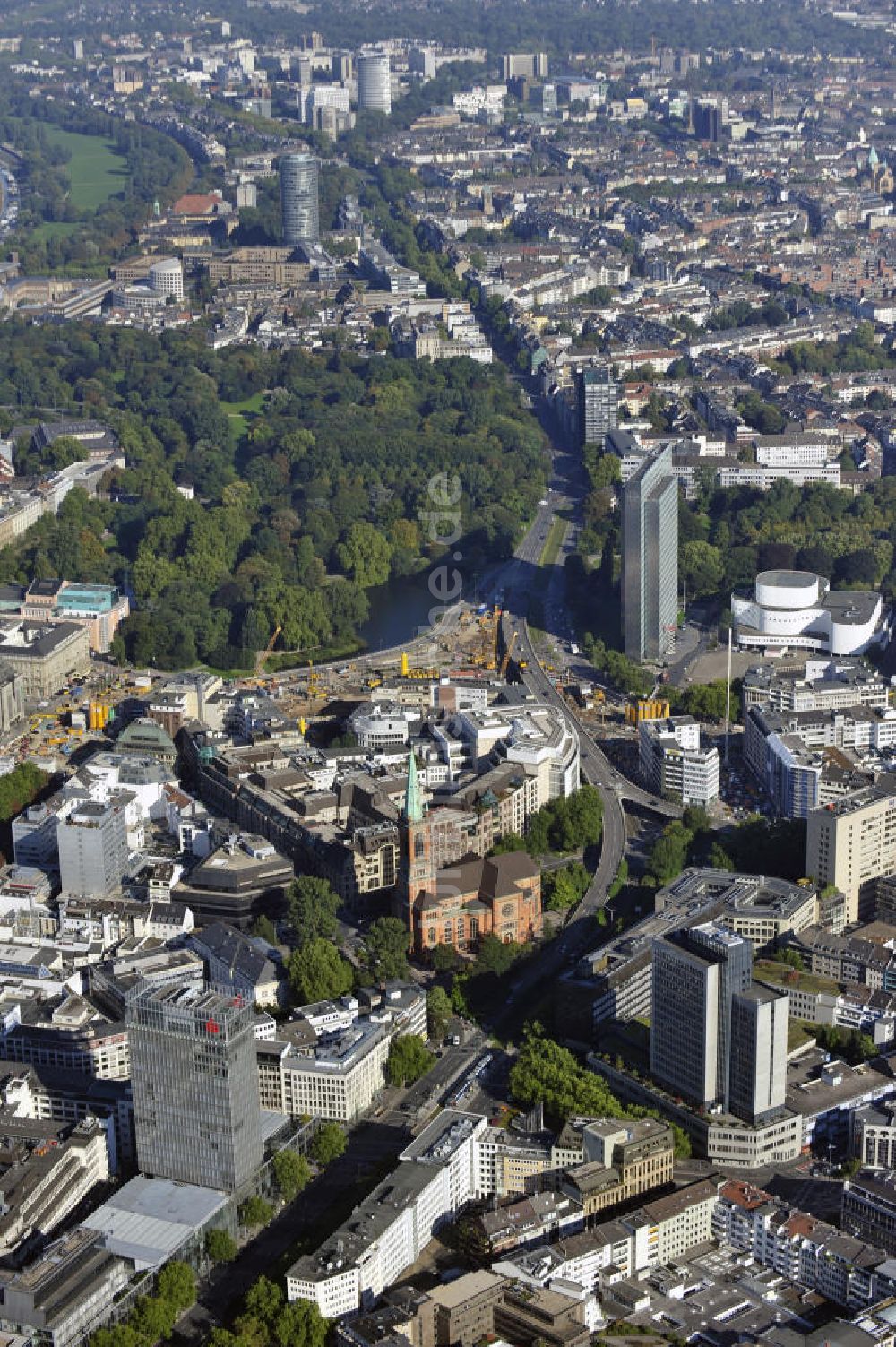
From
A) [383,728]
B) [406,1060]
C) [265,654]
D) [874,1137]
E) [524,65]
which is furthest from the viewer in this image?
[524,65]

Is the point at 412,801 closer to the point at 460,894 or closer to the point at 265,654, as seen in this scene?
the point at 460,894

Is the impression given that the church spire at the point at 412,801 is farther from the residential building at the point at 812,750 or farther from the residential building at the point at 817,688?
the residential building at the point at 817,688

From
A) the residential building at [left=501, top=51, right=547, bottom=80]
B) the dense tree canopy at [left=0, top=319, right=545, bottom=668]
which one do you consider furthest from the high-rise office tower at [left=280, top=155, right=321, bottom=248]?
the residential building at [left=501, top=51, right=547, bottom=80]

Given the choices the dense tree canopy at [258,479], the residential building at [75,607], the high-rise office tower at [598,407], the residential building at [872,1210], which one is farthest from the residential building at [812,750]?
the high-rise office tower at [598,407]

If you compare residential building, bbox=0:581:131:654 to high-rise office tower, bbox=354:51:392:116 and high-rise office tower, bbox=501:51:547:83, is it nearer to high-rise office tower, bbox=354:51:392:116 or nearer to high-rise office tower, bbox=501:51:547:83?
high-rise office tower, bbox=354:51:392:116

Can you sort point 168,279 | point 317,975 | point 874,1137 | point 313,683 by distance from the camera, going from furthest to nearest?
point 168,279 < point 313,683 < point 317,975 < point 874,1137

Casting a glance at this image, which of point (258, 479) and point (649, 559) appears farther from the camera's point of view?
point (258, 479)

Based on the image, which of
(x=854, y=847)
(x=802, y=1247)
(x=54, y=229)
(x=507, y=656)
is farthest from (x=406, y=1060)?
(x=54, y=229)

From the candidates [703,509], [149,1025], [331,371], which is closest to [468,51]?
[331,371]

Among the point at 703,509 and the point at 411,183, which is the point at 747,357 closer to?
the point at 703,509
